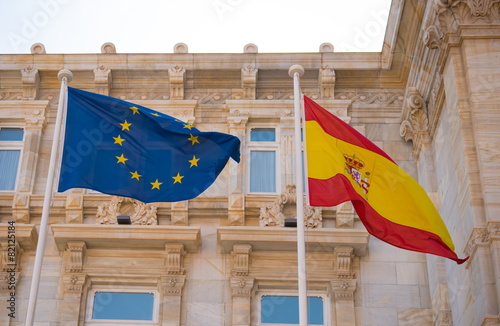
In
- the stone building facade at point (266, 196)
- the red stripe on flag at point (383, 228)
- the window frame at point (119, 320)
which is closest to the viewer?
the red stripe on flag at point (383, 228)

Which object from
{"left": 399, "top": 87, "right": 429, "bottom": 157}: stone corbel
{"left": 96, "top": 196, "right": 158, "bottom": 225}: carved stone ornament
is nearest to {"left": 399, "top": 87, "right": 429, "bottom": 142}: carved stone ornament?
{"left": 399, "top": 87, "right": 429, "bottom": 157}: stone corbel

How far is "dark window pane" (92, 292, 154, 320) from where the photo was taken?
19.0m

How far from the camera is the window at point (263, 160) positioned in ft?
68.5

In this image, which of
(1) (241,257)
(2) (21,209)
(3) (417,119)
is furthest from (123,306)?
(3) (417,119)

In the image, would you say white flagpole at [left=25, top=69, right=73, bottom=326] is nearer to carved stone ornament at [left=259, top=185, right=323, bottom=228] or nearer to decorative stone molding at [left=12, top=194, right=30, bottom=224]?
decorative stone molding at [left=12, top=194, right=30, bottom=224]

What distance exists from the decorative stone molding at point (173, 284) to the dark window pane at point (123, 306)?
502 mm

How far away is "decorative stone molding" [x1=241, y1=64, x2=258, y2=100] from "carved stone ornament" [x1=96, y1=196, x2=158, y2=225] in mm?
3744

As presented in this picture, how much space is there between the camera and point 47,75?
2216 cm

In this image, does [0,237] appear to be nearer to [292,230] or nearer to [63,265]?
[63,265]

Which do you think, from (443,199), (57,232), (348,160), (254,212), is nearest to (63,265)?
(57,232)

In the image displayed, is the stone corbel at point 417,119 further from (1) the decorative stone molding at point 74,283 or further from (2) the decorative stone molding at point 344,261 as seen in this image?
(1) the decorative stone molding at point 74,283

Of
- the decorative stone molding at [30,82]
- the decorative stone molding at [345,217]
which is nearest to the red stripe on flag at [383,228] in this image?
the decorative stone molding at [345,217]

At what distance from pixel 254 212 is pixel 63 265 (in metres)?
4.10

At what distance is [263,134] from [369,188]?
5671mm
